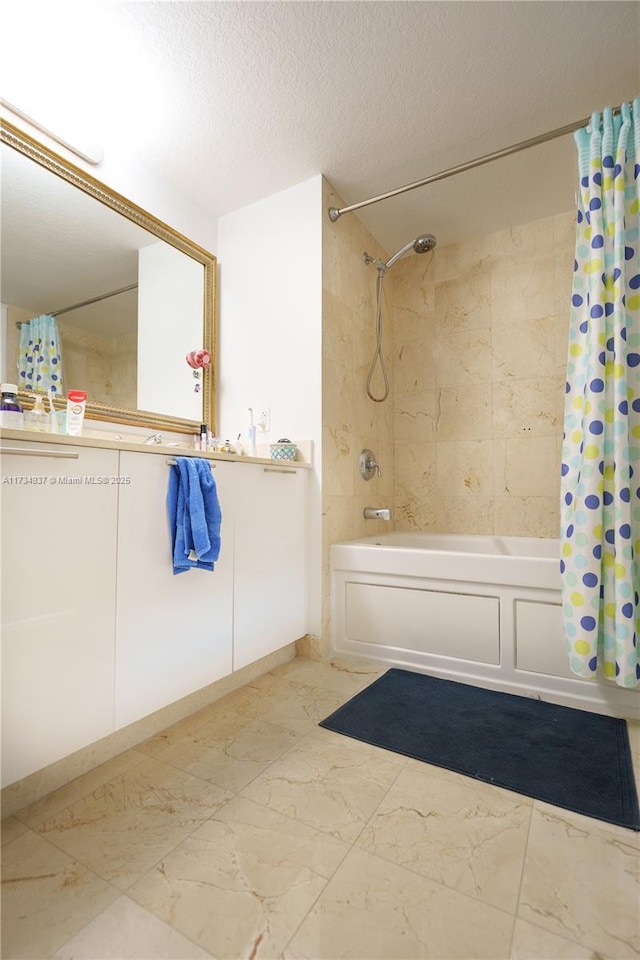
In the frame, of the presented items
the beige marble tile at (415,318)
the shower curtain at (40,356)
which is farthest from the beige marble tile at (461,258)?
the shower curtain at (40,356)

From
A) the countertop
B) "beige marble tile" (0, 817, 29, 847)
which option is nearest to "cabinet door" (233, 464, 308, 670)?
the countertop

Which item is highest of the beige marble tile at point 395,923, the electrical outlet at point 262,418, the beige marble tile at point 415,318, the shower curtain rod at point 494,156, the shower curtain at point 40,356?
the shower curtain rod at point 494,156

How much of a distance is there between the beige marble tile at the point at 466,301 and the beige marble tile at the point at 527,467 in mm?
751

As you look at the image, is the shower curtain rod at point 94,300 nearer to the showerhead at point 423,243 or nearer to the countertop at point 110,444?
the countertop at point 110,444

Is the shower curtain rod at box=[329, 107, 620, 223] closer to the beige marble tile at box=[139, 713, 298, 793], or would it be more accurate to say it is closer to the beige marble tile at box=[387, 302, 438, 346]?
the beige marble tile at box=[387, 302, 438, 346]

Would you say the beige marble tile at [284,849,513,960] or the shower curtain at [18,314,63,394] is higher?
the shower curtain at [18,314,63,394]

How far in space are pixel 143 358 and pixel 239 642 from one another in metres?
1.32

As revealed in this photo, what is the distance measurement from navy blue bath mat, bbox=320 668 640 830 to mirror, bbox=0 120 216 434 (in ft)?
5.10

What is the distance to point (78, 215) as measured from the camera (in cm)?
179

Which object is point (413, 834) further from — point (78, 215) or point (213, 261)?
point (213, 261)

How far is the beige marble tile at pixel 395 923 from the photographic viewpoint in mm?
768

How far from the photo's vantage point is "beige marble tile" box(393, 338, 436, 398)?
9.41 ft

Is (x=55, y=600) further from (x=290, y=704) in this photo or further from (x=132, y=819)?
(x=290, y=704)

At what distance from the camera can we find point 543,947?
2.55 ft
